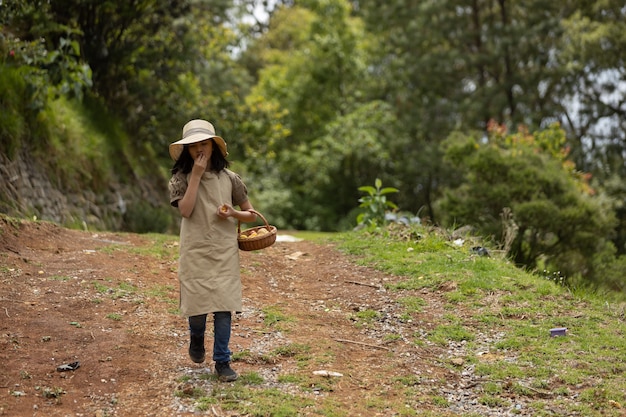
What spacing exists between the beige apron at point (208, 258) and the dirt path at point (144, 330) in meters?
0.55

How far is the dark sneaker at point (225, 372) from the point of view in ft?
14.4

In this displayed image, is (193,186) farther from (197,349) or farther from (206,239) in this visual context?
(197,349)

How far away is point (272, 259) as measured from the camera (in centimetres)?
877

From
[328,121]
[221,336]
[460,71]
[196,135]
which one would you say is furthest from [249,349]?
[328,121]

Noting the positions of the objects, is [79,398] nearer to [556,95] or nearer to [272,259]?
[272,259]

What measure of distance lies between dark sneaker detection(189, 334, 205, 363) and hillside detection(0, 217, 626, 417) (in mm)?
104

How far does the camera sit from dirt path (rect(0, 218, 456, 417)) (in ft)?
13.8

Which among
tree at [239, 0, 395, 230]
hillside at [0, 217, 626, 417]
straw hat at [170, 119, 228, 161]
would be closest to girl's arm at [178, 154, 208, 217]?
straw hat at [170, 119, 228, 161]

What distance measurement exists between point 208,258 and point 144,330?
126cm

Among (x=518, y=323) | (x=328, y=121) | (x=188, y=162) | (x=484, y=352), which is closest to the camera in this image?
Result: (x=188, y=162)

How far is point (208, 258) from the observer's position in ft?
14.5

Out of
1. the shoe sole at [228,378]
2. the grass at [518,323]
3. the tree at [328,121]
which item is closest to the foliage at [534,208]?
the grass at [518,323]

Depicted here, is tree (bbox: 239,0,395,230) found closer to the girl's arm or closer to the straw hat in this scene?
the straw hat

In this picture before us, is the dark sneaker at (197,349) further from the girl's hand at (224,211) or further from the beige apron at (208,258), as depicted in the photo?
the girl's hand at (224,211)
